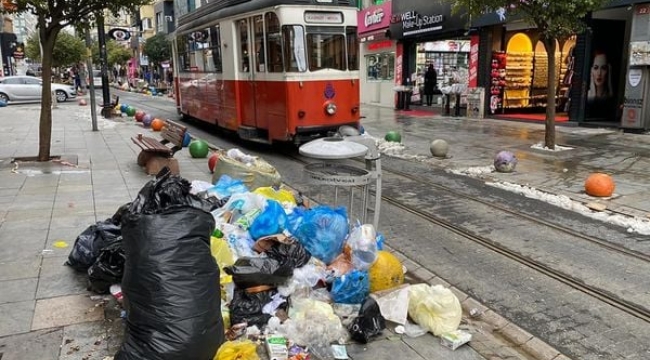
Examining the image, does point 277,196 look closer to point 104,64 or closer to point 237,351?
point 237,351

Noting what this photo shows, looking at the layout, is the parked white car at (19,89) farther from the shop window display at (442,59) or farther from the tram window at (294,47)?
the tram window at (294,47)

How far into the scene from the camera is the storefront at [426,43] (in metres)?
19.8

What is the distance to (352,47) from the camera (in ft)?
36.7

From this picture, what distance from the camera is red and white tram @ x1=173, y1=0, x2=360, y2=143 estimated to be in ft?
34.2

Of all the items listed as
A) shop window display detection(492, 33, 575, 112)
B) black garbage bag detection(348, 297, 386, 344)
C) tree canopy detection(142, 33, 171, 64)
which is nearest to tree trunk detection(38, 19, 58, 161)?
black garbage bag detection(348, 297, 386, 344)

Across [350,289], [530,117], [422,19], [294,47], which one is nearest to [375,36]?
[422,19]

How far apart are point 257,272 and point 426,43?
20036mm

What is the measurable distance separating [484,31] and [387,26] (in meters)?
6.01

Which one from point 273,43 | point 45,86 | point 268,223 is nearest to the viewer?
point 268,223

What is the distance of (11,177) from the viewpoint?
8.82m

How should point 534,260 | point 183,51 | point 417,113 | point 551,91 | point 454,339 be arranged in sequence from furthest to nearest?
point 417,113, point 183,51, point 551,91, point 534,260, point 454,339

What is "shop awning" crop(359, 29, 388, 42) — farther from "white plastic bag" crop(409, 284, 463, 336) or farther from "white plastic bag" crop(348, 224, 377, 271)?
"white plastic bag" crop(409, 284, 463, 336)

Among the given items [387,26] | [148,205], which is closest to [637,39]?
[387,26]

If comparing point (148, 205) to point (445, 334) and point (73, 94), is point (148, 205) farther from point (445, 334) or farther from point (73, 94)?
point (73, 94)
